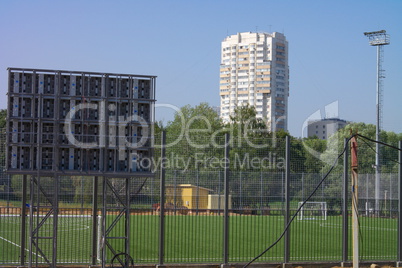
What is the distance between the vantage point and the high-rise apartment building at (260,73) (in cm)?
18738

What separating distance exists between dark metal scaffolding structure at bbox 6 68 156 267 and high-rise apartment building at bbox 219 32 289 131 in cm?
17023

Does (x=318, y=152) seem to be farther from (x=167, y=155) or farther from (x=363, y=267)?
(x=167, y=155)

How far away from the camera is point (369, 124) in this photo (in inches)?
3292

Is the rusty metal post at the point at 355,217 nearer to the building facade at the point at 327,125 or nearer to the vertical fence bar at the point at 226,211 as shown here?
the vertical fence bar at the point at 226,211

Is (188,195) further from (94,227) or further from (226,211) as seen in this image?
(94,227)

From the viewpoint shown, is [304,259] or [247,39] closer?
[304,259]

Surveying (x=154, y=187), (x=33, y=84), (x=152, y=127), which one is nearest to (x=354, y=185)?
(x=152, y=127)

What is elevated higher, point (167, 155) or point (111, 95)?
point (111, 95)

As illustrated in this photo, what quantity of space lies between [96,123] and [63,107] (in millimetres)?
799

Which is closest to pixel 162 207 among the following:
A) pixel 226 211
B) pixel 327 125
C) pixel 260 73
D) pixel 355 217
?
pixel 226 211

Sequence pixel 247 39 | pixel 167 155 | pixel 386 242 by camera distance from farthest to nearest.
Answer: pixel 247 39 → pixel 386 242 → pixel 167 155

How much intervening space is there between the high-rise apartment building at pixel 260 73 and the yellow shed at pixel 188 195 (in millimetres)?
166381

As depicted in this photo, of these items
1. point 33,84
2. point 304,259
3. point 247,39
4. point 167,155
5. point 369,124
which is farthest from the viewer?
point 247,39

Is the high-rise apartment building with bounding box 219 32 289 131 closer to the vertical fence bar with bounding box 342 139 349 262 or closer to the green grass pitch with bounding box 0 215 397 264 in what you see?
the green grass pitch with bounding box 0 215 397 264
